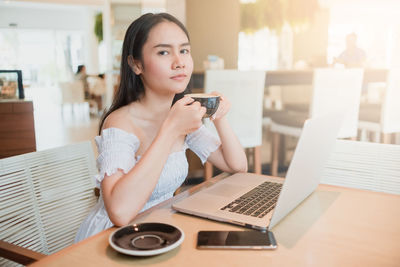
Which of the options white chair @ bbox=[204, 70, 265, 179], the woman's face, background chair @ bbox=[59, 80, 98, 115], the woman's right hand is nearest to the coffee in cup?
the woman's right hand

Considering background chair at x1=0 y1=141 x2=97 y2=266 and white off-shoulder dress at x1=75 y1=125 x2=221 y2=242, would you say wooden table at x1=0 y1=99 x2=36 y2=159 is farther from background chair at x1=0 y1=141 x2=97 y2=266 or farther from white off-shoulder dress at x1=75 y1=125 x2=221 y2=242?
white off-shoulder dress at x1=75 y1=125 x2=221 y2=242

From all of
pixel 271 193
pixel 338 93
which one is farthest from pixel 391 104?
pixel 271 193

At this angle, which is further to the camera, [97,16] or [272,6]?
[97,16]

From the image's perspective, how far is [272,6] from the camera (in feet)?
16.5

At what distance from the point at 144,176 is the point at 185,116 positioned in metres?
0.18

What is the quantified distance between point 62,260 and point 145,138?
22.8 inches

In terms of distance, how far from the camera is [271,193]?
1050 millimetres

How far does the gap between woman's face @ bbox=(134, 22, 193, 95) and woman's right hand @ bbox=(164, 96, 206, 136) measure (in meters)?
0.15

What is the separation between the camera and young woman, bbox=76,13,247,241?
96 cm

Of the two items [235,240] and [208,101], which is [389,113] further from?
[235,240]

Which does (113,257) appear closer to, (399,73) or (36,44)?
(399,73)

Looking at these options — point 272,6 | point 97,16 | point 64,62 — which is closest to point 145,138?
point 272,6

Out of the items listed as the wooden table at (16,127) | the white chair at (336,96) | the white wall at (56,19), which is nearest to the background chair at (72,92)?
the white wall at (56,19)

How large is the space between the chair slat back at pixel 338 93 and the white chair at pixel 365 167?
1574 millimetres
